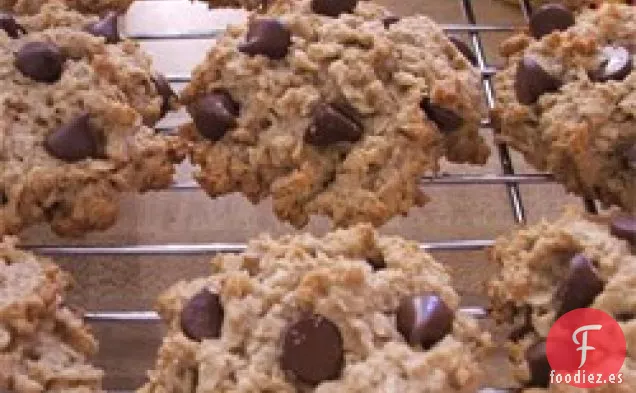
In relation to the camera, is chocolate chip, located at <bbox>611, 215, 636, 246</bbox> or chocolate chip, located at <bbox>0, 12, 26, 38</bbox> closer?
chocolate chip, located at <bbox>611, 215, 636, 246</bbox>

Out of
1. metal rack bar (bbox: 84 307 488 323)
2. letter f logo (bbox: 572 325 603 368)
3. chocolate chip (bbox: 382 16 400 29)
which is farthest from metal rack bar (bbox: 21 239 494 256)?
chocolate chip (bbox: 382 16 400 29)

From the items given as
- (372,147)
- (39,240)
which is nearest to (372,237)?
(372,147)

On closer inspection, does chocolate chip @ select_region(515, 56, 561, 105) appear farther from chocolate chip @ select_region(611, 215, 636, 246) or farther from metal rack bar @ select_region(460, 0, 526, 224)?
chocolate chip @ select_region(611, 215, 636, 246)

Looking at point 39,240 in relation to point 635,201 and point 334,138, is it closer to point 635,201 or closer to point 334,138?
point 334,138

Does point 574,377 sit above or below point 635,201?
below

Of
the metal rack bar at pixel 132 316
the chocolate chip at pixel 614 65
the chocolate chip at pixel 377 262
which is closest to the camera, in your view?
the chocolate chip at pixel 377 262

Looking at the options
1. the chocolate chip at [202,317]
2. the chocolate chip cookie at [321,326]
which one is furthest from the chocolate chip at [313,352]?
the chocolate chip at [202,317]

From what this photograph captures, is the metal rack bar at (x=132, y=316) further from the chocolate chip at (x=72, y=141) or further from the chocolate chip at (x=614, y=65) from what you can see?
the chocolate chip at (x=614, y=65)

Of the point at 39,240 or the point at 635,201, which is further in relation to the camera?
the point at 39,240
